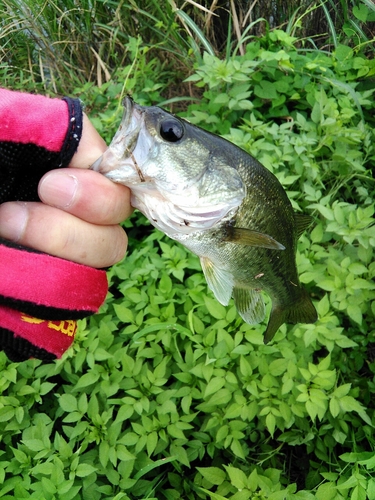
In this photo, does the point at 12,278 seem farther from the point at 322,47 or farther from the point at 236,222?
the point at 322,47

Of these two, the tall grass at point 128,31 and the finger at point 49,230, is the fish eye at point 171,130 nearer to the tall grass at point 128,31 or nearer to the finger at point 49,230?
the finger at point 49,230

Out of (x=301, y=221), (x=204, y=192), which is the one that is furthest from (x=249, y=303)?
(x=204, y=192)

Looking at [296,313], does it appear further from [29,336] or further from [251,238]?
[29,336]

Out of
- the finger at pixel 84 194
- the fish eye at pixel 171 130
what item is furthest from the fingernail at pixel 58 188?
the fish eye at pixel 171 130

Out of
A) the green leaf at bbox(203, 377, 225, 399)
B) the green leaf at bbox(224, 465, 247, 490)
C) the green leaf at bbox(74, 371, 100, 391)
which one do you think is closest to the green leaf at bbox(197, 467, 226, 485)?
the green leaf at bbox(224, 465, 247, 490)

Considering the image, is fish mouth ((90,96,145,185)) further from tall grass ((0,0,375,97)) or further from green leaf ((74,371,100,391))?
tall grass ((0,0,375,97))

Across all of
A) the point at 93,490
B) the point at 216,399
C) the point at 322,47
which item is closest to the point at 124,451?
the point at 93,490
